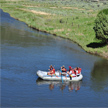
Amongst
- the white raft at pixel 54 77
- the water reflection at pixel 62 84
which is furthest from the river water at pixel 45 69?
the white raft at pixel 54 77

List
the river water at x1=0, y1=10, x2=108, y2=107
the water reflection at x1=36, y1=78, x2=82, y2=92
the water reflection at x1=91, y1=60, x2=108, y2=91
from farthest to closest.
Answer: the water reflection at x1=91, y1=60, x2=108, y2=91 → the water reflection at x1=36, y1=78, x2=82, y2=92 → the river water at x1=0, y1=10, x2=108, y2=107

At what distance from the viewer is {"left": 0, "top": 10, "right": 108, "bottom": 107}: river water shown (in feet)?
112

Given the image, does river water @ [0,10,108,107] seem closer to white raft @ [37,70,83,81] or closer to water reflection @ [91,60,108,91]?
water reflection @ [91,60,108,91]

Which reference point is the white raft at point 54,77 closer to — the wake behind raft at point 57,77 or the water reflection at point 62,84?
the wake behind raft at point 57,77

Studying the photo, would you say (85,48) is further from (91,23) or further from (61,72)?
(91,23)

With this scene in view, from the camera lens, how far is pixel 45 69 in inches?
1752

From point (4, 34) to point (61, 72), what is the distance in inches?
1198

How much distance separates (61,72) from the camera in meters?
41.8

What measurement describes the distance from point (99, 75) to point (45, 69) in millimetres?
9169

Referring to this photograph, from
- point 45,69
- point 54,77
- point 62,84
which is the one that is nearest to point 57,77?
point 54,77

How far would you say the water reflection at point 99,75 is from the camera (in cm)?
3959

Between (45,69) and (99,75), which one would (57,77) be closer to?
(45,69)

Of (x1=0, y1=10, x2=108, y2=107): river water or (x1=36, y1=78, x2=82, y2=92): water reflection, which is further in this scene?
(x1=36, y1=78, x2=82, y2=92): water reflection

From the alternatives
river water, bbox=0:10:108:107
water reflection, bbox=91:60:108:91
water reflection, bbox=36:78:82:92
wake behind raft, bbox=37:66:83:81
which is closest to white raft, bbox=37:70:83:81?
wake behind raft, bbox=37:66:83:81
